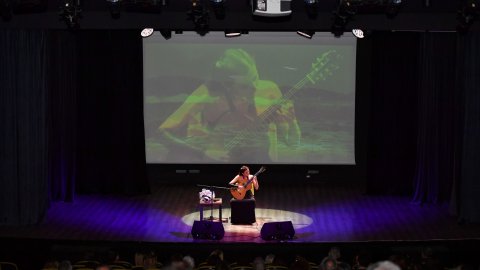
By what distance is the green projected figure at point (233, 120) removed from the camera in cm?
1783

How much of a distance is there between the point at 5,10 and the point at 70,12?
3.47 ft

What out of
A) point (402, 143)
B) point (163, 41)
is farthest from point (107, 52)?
point (402, 143)

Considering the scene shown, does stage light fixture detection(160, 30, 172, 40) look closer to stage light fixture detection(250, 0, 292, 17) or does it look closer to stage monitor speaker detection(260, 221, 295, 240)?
stage light fixture detection(250, 0, 292, 17)

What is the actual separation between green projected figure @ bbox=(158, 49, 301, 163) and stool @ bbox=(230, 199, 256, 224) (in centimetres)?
375

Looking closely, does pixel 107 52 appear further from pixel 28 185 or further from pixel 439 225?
pixel 439 225

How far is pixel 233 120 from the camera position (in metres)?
18.0

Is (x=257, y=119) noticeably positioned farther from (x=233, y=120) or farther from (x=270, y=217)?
(x=270, y=217)

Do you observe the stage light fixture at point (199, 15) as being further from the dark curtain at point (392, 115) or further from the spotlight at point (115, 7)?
the dark curtain at point (392, 115)

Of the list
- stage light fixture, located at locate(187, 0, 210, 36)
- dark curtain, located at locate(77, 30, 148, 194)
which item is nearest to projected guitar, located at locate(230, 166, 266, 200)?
stage light fixture, located at locate(187, 0, 210, 36)

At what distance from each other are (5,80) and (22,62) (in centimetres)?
46

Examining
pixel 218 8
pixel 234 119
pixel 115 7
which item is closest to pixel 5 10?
pixel 115 7

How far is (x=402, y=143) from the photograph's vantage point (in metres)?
17.7

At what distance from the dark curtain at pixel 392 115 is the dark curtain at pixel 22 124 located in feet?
23.8

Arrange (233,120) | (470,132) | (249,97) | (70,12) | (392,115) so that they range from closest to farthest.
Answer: (70,12) < (470,132) < (392,115) < (249,97) < (233,120)
